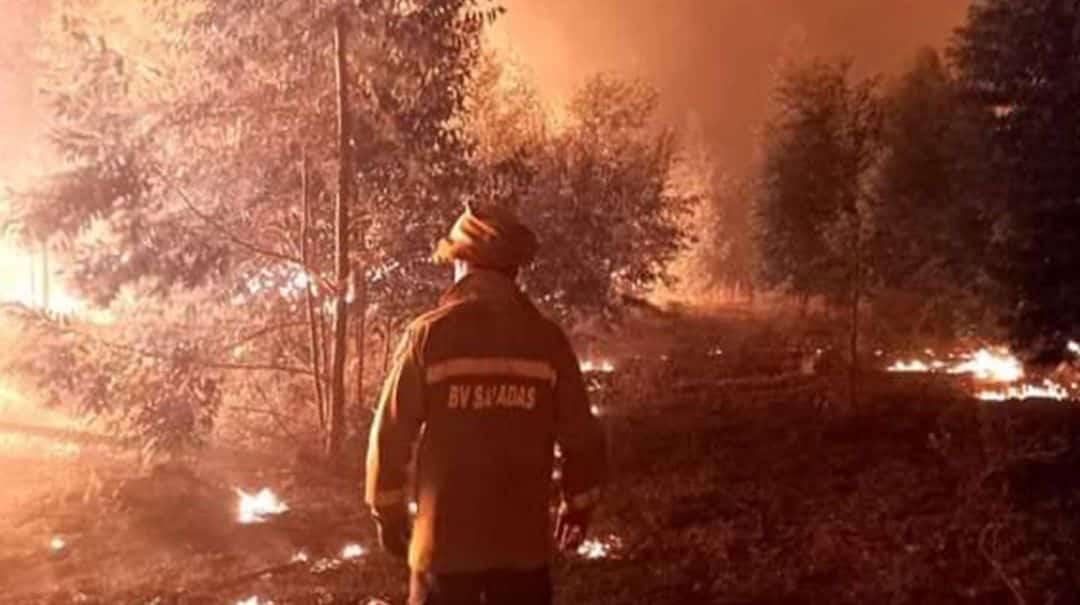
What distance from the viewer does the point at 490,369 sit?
535cm

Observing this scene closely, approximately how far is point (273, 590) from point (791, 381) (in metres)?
17.4

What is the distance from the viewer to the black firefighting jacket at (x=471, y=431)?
5.28m

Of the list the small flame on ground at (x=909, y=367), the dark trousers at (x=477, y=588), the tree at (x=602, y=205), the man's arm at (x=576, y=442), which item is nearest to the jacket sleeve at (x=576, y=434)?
the man's arm at (x=576, y=442)

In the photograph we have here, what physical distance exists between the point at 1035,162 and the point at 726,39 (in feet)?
365

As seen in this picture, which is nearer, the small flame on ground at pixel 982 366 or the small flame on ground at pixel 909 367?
the small flame on ground at pixel 982 366

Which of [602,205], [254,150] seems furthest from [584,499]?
[602,205]

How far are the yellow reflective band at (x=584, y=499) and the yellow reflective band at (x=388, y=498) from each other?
0.84 m

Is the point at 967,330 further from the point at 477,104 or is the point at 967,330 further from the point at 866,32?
the point at 866,32

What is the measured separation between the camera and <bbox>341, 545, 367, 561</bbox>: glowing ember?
37.9 feet

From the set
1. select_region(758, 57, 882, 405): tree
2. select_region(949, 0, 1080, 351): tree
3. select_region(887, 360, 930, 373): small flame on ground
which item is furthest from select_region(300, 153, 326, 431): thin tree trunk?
select_region(758, 57, 882, 405): tree

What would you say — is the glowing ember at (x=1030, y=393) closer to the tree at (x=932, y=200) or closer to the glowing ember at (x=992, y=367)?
the glowing ember at (x=992, y=367)

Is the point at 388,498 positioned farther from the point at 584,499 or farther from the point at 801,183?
the point at 801,183

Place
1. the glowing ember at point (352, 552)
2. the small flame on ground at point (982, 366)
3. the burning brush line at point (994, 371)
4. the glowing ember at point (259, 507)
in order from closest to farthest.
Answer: the glowing ember at point (352, 552) → the glowing ember at point (259, 507) → the burning brush line at point (994, 371) → the small flame on ground at point (982, 366)

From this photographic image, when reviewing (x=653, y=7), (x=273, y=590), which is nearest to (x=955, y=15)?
(x=653, y=7)
